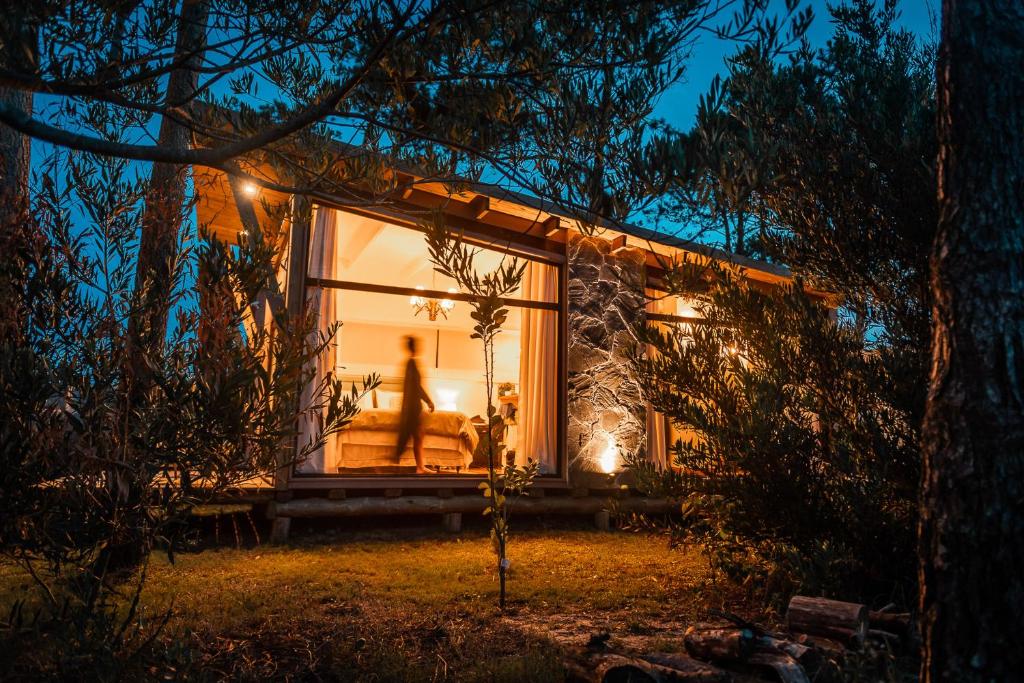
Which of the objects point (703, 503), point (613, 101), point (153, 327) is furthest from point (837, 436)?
point (153, 327)

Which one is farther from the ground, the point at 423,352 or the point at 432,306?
the point at 432,306

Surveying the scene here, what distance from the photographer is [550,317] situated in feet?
29.6

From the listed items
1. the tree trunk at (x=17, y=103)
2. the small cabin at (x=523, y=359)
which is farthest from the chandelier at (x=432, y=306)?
the tree trunk at (x=17, y=103)

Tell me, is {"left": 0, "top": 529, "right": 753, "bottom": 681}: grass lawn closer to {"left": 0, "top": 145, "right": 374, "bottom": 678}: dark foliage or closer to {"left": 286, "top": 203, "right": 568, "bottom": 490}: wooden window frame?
{"left": 0, "top": 145, "right": 374, "bottom": 678}: dark foliage

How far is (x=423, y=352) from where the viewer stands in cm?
1277

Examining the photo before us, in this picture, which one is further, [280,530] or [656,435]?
[656,435]

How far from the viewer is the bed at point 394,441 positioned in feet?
29.0

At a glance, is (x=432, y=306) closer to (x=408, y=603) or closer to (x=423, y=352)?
(x=423, y=352)

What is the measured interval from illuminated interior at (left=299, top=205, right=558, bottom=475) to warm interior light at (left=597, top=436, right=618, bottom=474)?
24.1 inches

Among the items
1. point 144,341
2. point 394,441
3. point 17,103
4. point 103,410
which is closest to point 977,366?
point 144,341

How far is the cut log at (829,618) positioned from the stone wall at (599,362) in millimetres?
4807

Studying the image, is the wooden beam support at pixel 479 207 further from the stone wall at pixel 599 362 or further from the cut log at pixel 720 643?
the cut log at pixel 720 643

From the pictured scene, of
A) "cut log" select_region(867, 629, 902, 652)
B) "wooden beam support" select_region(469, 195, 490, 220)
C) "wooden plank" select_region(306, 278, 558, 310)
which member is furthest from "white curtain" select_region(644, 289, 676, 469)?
"cut log" select_region(867, 629, 902, 652)

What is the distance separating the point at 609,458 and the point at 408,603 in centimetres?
449
